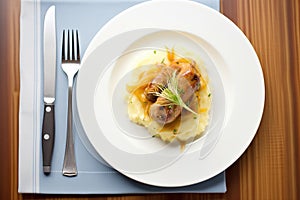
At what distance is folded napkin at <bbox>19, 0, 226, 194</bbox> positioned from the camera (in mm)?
1072

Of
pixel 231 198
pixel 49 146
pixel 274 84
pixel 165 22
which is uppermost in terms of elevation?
pixel 165 22

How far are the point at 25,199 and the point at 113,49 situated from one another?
1.17 ft

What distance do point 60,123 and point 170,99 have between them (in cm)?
23

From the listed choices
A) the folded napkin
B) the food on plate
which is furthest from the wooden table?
the food on plate

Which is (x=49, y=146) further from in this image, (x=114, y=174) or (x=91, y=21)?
(x=91, y=21)

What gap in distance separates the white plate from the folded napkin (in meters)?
0.04

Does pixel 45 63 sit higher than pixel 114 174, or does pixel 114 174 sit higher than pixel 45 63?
pixel 45 63

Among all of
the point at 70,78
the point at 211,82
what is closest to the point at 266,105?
the point at 211,82

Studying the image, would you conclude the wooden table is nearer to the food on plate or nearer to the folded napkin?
the folded napkin

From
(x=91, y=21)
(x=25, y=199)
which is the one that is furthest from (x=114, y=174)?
(x=91, y=21)

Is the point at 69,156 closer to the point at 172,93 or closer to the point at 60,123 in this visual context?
the point at 60,123

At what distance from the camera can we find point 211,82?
3.57 feet

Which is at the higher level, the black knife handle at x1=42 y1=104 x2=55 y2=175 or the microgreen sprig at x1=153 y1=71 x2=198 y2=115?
the microgreen sprig at x1=153 y1=71 x2=198 y2=115

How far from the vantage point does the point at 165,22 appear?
42.5 inches
